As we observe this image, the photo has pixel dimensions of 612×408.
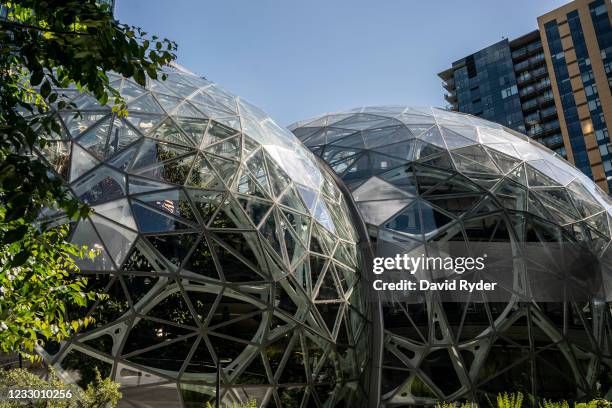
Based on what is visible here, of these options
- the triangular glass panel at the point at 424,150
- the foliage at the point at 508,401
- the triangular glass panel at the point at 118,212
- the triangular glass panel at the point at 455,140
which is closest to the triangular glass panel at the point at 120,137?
the triangular glass panel at the point at 118,212

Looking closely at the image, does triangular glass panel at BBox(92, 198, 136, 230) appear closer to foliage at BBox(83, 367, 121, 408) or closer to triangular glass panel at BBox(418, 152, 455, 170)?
foliage at BBox(83, 367, 121, 408)

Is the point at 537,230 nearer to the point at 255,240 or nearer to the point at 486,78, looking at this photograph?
the point at 255,240

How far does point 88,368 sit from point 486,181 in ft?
42.9

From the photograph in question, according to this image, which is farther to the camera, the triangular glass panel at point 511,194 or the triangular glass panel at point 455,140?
the triangular glass panel at point 455,140

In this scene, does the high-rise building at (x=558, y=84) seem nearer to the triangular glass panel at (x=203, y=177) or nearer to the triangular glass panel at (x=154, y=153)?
the triangular glass panel at (x=203, y=177)

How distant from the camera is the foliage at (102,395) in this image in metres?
8.61

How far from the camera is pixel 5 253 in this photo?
568 cm

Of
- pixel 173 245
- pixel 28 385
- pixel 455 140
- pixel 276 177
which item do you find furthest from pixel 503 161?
pixel 28 385

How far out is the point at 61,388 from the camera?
852 cm

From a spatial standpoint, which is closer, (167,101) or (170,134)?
(170,134)

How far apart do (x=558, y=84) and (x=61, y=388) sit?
76968mm

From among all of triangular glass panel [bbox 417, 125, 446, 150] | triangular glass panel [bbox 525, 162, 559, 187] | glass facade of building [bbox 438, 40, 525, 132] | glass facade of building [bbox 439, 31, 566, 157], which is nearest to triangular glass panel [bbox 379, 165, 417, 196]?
triangular glass panel [bbox 417, 125, 446, 150]

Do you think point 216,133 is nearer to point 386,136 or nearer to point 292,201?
point 292,201

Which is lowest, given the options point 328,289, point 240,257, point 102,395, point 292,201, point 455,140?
point 102,395
